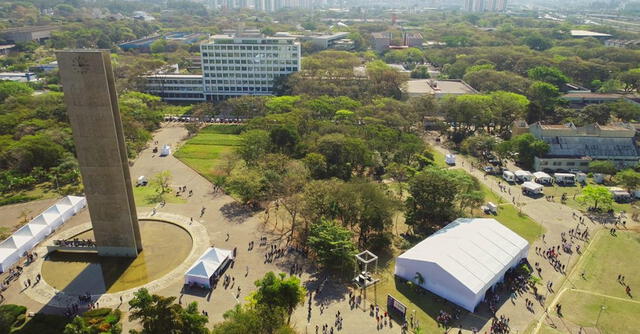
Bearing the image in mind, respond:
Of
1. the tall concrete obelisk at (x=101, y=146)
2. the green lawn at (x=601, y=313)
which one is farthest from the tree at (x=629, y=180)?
the tall concrete obelisk at (x=101, y=146)

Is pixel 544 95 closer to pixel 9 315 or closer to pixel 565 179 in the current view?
pixel 565 179

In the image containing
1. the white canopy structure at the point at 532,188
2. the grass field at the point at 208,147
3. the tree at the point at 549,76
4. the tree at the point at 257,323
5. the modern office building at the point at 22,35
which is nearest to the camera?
the tree at the point at 257,323

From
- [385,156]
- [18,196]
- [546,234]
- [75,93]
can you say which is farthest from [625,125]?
[18,196]

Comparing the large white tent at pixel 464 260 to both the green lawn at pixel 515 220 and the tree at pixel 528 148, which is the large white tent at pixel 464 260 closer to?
the green lawn at pixel 515 220

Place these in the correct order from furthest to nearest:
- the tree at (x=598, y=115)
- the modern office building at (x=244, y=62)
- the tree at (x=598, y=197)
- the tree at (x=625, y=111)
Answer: the modern office building at (x=244, y=62)
the tree at (x=625, y=111)
the tree at (x=598, y=115)
the tree at (x=598, y=197)

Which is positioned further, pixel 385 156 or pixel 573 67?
pixel 573 67

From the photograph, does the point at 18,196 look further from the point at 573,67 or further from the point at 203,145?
the point at 573,67
